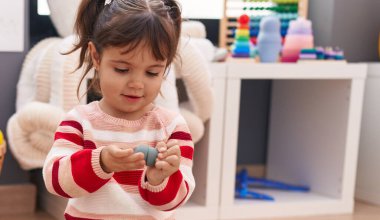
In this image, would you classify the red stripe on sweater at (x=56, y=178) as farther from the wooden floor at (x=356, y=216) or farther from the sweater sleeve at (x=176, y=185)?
the wooden floor at (x=356, y=216)

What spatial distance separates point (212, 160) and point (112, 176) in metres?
1.22

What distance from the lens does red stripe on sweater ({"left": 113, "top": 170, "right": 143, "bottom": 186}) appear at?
40.1 inches

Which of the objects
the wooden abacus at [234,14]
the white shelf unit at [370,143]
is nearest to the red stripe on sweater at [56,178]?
the wooden abacus at [234,14]

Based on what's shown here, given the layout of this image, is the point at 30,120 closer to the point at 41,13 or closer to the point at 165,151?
the point at 41,13

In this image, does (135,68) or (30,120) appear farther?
(30,120)

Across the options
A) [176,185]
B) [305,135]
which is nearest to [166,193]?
[176,185]

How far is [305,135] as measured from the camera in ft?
8.75

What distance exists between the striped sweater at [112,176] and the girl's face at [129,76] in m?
0.03

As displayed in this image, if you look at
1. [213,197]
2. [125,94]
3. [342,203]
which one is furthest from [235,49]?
[125,94]

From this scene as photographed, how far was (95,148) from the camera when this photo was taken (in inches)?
39.9

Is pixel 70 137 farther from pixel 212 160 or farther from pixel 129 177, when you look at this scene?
pixel 212 160

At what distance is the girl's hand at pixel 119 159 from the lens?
35.3 inches

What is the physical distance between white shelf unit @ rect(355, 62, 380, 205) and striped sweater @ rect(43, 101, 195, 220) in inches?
67.5

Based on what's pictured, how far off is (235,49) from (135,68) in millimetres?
1415
